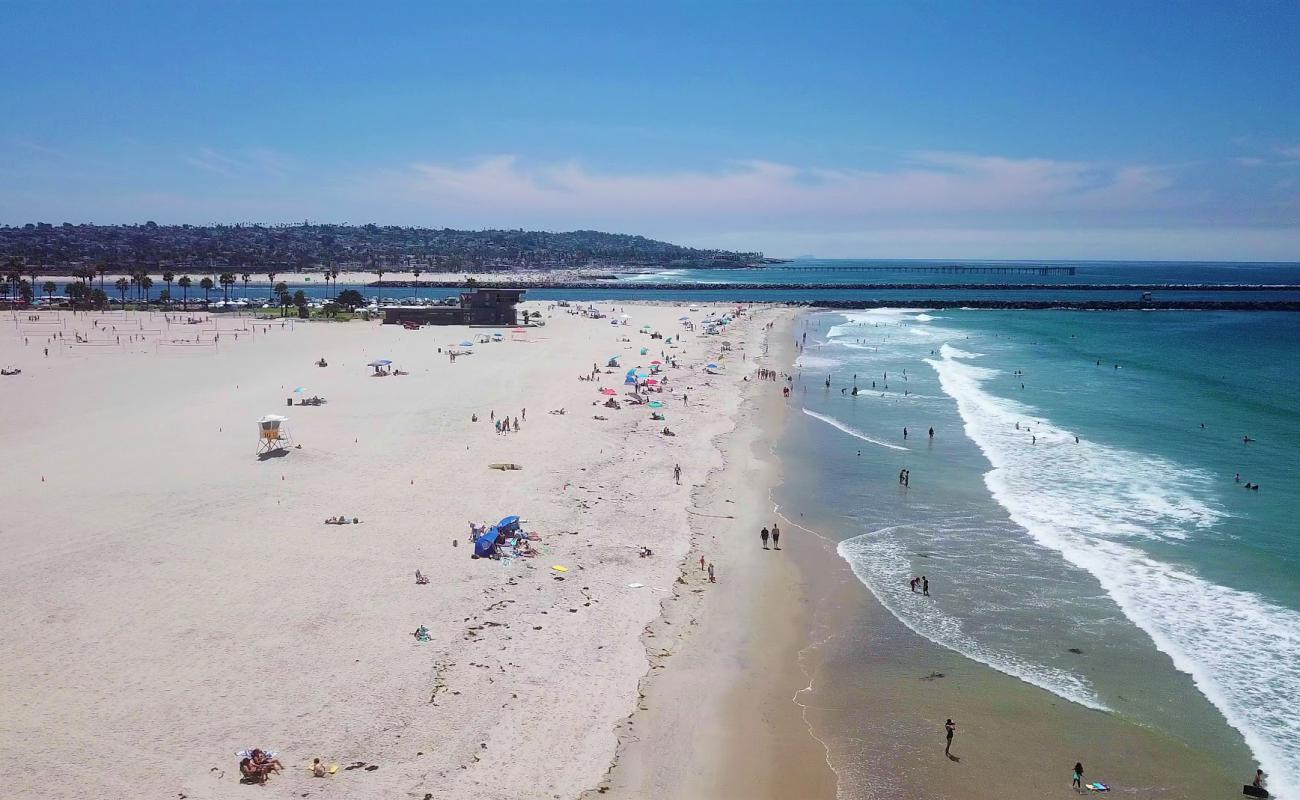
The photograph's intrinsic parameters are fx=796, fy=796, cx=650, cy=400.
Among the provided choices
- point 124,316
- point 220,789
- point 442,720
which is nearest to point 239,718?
point 220,789

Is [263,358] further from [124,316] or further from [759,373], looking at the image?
[124,316]

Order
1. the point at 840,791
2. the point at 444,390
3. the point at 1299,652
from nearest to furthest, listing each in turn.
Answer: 1. the point at 840,791
2. the point at 1299,652
3. the point at 444,390

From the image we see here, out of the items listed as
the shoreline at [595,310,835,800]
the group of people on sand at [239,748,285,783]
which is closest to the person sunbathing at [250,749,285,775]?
the group of people on sand at [239,748,285,783]

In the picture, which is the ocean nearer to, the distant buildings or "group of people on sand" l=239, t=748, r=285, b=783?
"group of people on sand" l=239, t=748, r=285, b=783

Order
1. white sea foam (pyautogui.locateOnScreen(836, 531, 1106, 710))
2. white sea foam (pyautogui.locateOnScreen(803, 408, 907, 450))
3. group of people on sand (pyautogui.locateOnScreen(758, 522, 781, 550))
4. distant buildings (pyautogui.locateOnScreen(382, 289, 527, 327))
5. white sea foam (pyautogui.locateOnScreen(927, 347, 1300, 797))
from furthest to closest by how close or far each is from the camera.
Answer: distant buildings (pyautogui.locateOnScreen(382, 289, 527, 327)), white sea foam (pyautogui.locateOnScreen(803, 408, 907, 450)), group of people on sand (pyautogui.locateOnScreen(758, 522, 781, 550)), white sea foam (pyautogui.locateOnScreen(836, 531, 1106, 710)), white sea foam (pyautogui.locateOnScreen(927, 347, 1300, 797))

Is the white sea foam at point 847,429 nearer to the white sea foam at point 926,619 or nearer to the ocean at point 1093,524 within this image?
the ocean at point 1093,524

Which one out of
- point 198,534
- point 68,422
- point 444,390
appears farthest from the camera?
point 444,390

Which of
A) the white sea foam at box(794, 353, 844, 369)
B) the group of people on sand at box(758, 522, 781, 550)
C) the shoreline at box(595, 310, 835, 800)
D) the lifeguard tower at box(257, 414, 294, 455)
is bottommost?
the shoreline at box(595, 310, 835, 800)
